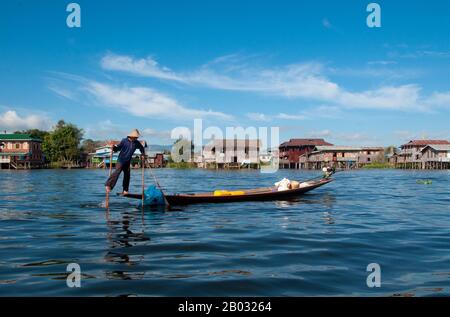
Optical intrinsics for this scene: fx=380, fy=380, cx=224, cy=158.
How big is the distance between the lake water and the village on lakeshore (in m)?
53.3

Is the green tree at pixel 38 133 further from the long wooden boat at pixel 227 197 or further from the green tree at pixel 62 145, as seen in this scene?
the long wooden boat at pixel 227 197

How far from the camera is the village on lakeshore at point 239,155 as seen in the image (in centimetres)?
6141

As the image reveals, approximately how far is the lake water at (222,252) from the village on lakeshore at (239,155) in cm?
5331

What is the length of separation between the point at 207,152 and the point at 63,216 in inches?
2458

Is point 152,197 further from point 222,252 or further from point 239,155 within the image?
point 239,155

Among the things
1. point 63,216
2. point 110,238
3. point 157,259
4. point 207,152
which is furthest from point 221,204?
point 207,152

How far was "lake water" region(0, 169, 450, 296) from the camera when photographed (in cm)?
437

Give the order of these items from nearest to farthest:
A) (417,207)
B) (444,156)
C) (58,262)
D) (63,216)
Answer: (58,262)
(63,216)
(417,207)
(444,156)

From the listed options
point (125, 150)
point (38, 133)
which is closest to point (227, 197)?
point (125, 150)

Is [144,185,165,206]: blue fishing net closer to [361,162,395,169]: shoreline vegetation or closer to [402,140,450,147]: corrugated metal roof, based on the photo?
[361,162,395,169]: shoreline vegetation

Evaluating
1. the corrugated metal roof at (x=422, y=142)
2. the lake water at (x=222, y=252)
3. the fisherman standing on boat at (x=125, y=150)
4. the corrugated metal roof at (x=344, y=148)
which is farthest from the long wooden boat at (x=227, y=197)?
the corrugated metal roof at (x=422, y=142)

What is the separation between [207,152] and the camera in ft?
237

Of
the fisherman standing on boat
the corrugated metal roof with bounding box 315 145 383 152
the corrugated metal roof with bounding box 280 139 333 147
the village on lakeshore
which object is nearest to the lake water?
the fisherman standing on boat

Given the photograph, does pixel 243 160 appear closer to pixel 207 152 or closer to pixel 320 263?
pixel 207 152
